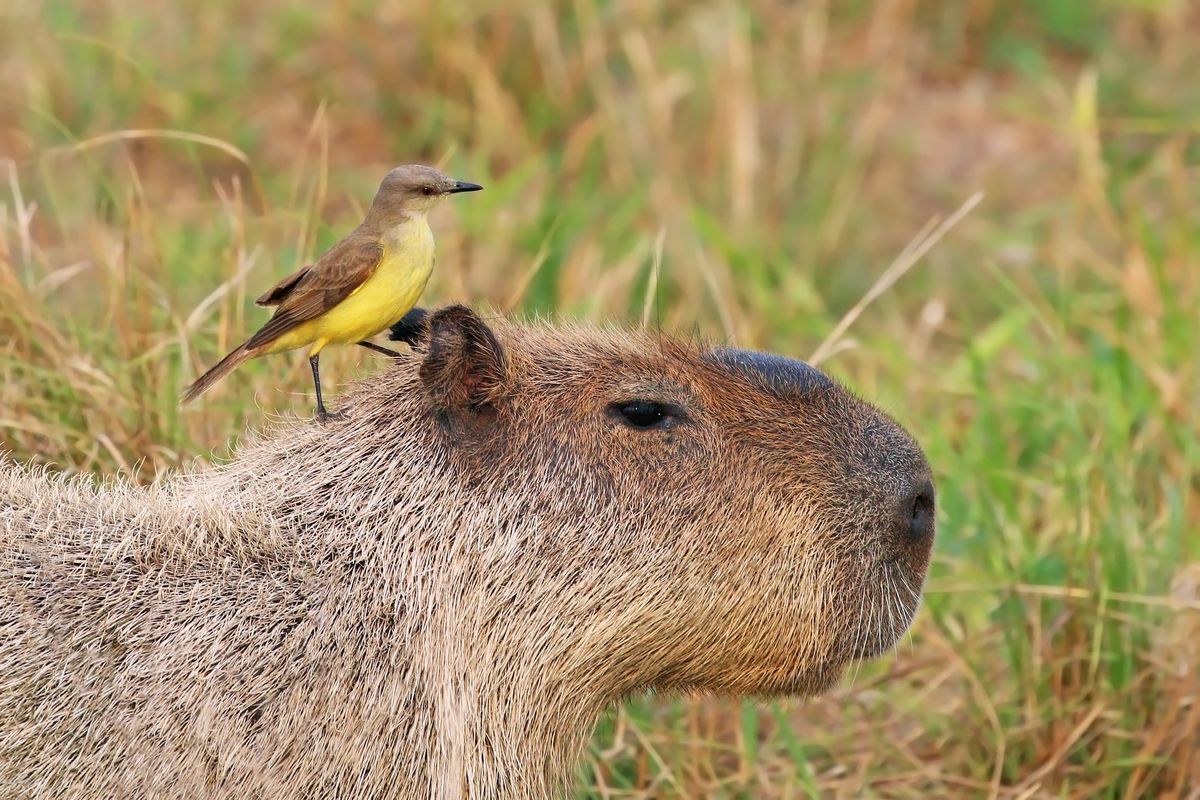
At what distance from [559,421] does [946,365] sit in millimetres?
3482

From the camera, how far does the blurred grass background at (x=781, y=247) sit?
3.94 m

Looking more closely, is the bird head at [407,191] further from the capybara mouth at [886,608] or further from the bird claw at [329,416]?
the capybara mouth at [886,608]

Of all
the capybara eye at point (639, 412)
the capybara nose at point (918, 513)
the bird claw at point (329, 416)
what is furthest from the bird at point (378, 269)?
the capybara nose at point (918, 513)

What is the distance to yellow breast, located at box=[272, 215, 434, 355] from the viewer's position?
2955mm

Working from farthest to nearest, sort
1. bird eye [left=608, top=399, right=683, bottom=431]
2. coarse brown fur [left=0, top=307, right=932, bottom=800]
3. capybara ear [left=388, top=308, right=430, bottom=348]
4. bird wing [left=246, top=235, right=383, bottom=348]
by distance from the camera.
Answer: capybara ear [left=388, top=308, right=430, bottom=348], bird eye [left=608, top=399, right=683, bottom=431], bird wing [left=246, top=235, right=383, bottom=348], coarse brown fur [left=0, top=307, right=932, bottom=800]

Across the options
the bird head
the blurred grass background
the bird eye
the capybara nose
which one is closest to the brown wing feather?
the bird head

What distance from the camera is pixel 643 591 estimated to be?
295cm

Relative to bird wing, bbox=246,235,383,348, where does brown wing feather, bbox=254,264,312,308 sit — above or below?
below

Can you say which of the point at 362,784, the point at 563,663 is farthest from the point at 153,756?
the point at 563,663

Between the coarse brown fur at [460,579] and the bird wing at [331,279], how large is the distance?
0.15 m

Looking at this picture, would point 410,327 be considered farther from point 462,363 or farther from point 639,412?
point 639,412

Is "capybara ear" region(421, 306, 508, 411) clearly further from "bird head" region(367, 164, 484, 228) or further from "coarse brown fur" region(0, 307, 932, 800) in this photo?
"bird head" region(367, 164, 484, 228)

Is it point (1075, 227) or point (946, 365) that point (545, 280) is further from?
point (1075, 227)

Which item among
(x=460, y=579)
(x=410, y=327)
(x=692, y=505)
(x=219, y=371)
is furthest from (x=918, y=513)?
(x=219, y=371)
